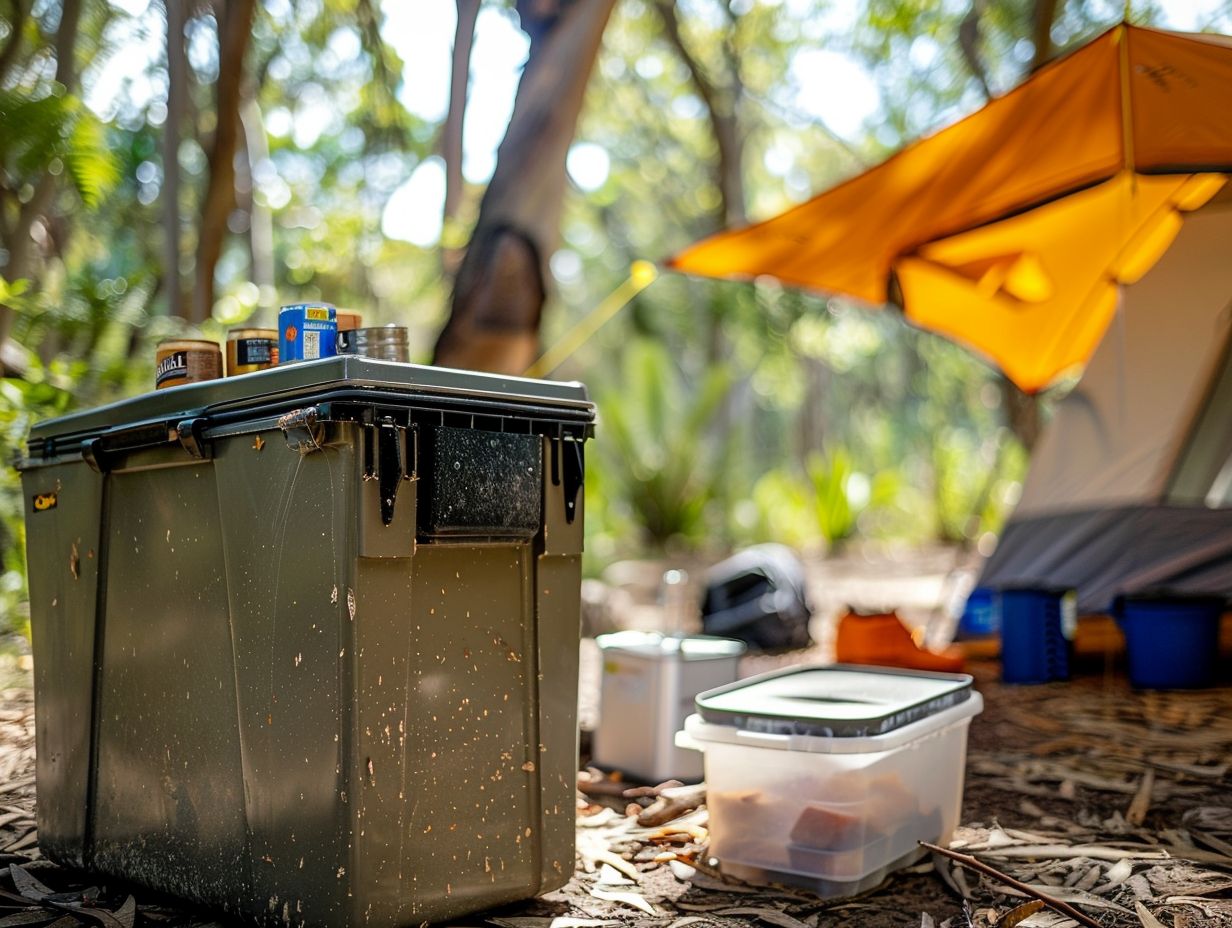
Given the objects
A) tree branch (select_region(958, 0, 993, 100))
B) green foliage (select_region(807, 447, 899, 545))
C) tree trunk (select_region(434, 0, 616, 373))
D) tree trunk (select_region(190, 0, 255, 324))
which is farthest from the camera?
green foliage (select_region(807, 447, 899, 545))

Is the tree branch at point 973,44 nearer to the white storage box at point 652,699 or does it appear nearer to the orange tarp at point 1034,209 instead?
the orange tarp at point 1034,209

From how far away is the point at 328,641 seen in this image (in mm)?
2084

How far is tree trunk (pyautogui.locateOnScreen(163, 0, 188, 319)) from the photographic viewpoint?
6371mm

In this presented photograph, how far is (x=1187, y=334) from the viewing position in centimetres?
593

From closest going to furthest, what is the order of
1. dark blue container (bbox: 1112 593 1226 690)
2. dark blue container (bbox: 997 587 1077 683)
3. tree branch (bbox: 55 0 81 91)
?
1. dark blue container (bbox: 1112 593 1226 690)
2. dark blue container (bbox: 997 587 1077 683)
3. tree branch (bbox: 55 0 81 91)

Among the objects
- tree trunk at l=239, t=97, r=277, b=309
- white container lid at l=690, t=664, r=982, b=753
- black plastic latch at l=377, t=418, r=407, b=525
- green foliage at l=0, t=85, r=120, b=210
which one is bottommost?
white container lid at l=690, t=664, r=982, b=753

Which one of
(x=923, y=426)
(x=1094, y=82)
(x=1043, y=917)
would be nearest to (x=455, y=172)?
(x=1094, y=82)

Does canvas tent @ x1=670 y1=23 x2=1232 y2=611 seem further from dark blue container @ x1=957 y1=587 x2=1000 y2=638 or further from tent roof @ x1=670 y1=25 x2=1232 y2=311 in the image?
dark blue container @ x1=957 y1=587 x2=1000 y2=638

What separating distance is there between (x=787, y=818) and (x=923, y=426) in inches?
1184

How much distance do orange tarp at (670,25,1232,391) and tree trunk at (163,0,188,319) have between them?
2990 millimetres

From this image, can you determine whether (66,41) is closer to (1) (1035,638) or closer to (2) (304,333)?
(2) (304,333)

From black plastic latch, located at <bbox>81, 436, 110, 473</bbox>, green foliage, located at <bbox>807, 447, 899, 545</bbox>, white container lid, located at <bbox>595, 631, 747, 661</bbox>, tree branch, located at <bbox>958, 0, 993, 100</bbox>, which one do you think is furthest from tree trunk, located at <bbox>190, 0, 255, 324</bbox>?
green foliage, located at <bbox>807, 447, 899, 545</bbox>

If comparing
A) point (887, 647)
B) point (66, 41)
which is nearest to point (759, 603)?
point (887, 647)

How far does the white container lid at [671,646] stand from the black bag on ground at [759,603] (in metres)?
2.59
